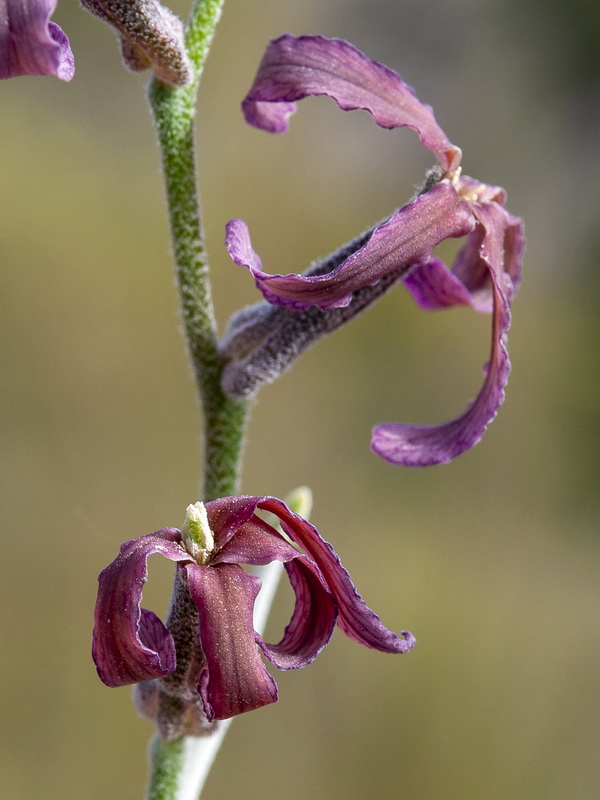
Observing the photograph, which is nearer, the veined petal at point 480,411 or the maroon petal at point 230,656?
the maroon petal at point 230,656

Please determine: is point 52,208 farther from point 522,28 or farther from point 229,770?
point 522,28

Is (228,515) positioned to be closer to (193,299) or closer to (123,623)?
(123,623)

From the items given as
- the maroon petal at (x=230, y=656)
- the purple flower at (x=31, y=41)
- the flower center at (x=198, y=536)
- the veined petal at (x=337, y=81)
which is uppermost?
the veined petal at (x=337, y=81)

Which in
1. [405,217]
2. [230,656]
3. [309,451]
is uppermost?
[405,217]

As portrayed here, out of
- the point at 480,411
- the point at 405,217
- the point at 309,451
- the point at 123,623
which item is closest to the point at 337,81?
the point at 405,217

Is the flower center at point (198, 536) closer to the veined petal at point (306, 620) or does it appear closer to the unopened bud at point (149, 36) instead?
the veined petal at point (306, 620)

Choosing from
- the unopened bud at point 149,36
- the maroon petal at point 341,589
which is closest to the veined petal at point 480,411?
the maroon petal at point 341,589

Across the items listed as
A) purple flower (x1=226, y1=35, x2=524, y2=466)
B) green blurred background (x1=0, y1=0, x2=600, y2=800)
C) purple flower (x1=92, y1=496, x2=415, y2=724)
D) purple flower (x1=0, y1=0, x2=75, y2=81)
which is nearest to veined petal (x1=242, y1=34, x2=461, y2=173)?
purple flower (x1=226, y1=35, x2=524, y2=466)

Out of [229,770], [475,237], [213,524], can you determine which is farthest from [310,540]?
[229,770]

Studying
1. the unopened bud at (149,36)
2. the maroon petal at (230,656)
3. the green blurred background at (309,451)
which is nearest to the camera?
the maroon petal at (230,656)
